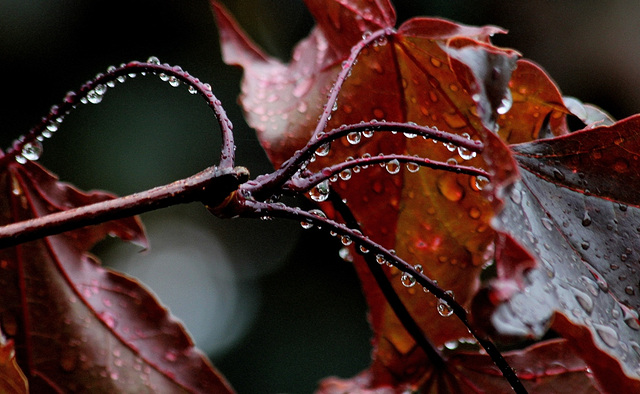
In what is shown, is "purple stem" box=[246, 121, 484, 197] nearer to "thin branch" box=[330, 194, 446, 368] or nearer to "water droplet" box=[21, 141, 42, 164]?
"thin branch" box=[330, 194, 446, 368]

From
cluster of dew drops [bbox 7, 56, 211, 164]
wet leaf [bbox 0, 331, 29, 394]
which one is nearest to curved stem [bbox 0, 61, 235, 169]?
cluster of dew drops [bbox 7, 56, 211, 164]

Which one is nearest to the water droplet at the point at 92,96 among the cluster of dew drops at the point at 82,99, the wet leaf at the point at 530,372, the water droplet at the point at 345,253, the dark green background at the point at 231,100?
the cluster of dew drops at the point at 82,99

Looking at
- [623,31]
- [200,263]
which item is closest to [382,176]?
[623,31]

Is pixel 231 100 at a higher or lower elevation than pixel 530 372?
higher

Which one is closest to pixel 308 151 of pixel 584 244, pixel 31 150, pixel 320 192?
pixel 320 192

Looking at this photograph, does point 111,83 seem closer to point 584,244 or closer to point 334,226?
point 334,226

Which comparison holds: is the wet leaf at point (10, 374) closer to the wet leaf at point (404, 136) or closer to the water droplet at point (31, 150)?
the water droplet at point (31, 150)
